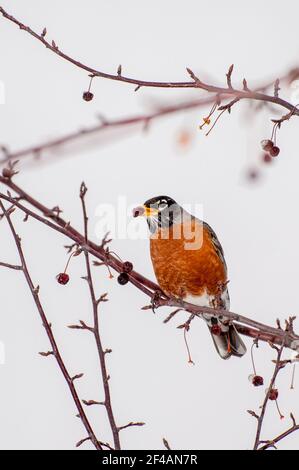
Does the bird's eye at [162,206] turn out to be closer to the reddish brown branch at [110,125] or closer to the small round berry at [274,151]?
the small round berry at [274,151]

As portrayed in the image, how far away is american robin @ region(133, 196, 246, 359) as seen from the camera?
2830mm

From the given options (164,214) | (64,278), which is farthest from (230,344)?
(64,278)

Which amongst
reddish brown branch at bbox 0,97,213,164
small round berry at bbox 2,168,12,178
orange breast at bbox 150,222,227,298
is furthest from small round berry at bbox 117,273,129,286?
orange breast at bbox 150,222,227,298

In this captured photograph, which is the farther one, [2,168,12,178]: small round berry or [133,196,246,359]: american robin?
[133,196,246,359]: american robin

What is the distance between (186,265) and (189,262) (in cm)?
2

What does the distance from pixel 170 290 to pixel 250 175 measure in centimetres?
205

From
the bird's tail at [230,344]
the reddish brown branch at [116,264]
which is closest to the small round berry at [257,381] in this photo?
the reddish brown branch at [116,264]

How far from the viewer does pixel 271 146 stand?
127cm

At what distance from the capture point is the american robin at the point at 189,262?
111 inches

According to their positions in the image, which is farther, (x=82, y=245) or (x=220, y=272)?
(x=220, y=272)

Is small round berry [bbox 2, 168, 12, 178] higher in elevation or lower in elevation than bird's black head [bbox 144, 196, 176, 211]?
lower

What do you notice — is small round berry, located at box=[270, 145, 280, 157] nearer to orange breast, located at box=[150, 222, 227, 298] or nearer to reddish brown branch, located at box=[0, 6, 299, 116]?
reddish brown branch, located at box=[0, 6, 299, 116]
